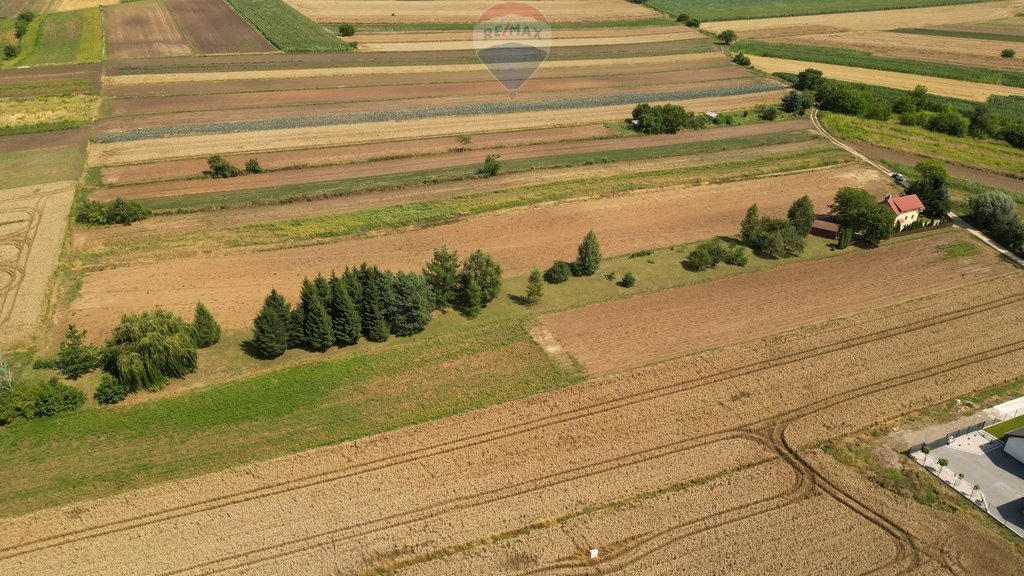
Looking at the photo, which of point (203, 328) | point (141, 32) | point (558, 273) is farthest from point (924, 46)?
point (141, 32)

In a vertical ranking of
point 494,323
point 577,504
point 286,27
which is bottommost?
point 577,504

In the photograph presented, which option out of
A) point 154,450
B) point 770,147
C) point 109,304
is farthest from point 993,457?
point 109,304

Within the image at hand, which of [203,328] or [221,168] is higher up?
[221,168]

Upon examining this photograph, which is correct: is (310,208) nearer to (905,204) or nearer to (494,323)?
(494,323)

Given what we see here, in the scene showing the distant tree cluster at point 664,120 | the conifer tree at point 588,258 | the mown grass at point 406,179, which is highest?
the distant tree cluster at point 664,120

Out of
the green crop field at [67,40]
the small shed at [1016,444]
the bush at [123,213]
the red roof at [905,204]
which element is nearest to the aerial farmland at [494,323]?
the bush at [123,213]

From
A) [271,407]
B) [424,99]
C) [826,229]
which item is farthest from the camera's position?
[424,99]

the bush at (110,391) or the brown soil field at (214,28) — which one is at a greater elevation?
the brown soil field at (214,28)

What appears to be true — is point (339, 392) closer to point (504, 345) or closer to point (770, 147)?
point (504, 345)

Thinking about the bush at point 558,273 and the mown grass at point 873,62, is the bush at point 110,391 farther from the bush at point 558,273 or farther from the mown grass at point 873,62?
the mown grass at point 873,62
